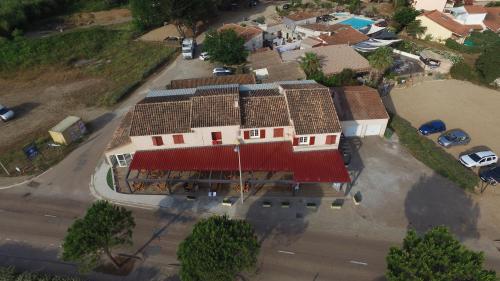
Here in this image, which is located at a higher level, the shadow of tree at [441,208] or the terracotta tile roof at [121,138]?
the terracotta tile roof at [121,138]

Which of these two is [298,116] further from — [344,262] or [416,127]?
[416,127]

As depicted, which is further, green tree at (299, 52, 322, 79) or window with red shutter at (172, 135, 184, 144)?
green tree at (299, 52, 322, 79)

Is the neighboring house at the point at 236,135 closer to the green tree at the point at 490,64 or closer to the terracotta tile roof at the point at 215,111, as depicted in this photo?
the terracotta tile roof at the point at 215,111

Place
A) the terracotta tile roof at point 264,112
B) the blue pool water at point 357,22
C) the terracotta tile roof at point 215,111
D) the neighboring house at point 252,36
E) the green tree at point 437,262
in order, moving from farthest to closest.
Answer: the blue pool water at point 357,22 → the neighboring house at point 252,36 → the terracotta tile roof at point 264,112 → the terracotta tile roof at point 215,111 → the green tree at point 437,262

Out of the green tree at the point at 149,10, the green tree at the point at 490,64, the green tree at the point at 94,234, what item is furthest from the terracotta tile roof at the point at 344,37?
the green tree at the point at 94,234

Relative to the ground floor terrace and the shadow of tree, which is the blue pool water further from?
the ground floor terrace

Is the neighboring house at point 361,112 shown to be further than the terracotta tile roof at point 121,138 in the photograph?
Yes

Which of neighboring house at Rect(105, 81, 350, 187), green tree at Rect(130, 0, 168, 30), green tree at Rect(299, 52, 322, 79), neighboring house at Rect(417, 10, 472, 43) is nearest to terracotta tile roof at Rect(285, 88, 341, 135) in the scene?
neighboring house at Rect(105, 81, 350, 187)

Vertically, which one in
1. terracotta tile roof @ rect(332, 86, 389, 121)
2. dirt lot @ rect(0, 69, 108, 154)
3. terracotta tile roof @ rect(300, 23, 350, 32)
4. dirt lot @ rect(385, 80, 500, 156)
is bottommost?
dirt lot @ rect(0, 69, 108, 154)
